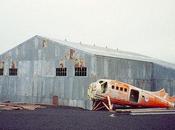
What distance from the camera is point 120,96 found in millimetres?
33938

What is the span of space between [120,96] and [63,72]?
317 inches

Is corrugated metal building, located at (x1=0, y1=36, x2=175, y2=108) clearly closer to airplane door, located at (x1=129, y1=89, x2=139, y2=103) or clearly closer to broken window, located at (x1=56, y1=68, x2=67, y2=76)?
broken window, located at (x1=56, y1=68, x2=67, y2=76)

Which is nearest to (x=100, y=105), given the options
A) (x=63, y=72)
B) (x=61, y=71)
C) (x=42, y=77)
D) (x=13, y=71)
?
(x=63, y=72)

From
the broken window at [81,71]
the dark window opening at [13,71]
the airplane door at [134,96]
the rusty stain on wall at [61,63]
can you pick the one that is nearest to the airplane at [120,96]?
the airplane door at [134,96]

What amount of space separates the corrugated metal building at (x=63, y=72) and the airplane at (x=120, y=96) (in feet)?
6.88

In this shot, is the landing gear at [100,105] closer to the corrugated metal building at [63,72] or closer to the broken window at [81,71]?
the corrugated metal building at [63,72]

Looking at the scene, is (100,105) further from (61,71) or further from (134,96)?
(61,71)

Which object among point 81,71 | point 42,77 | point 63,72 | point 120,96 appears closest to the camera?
point 120,96

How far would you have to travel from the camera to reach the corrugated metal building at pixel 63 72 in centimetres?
3662

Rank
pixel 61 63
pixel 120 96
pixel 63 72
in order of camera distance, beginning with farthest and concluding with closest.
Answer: pixel 61 63, pixel 63 72, pixel 120 96

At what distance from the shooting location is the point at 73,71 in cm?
3753

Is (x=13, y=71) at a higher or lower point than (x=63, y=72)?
higher

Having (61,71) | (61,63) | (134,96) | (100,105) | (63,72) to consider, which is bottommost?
(100,105)

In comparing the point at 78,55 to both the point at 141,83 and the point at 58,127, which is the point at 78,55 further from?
the point at 58,127
